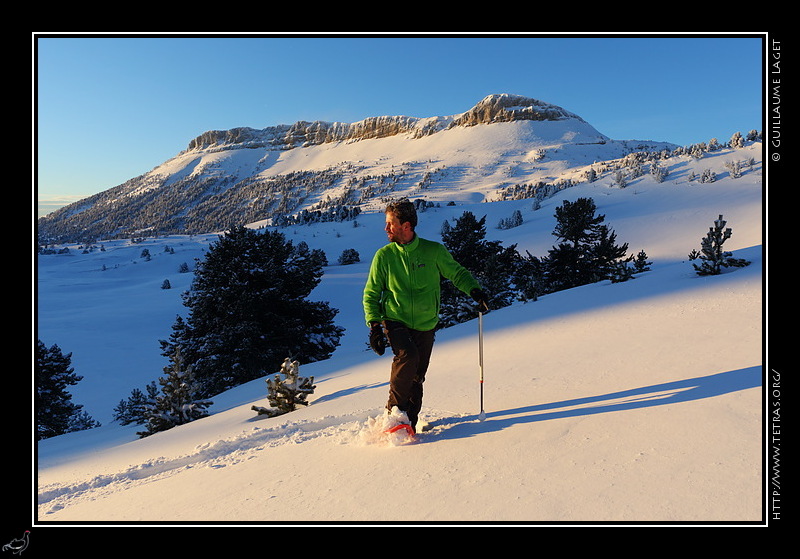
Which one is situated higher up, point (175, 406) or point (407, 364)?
point (407, 364)

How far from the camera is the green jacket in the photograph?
3.46 meters

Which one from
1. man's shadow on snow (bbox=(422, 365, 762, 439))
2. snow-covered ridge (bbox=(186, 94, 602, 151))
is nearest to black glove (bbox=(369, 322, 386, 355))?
man's shadow on snow (bbox=(422, 365, 762, 439))

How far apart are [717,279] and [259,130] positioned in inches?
7527

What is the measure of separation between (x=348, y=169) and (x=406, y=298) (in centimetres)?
10824

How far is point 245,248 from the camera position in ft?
43.7

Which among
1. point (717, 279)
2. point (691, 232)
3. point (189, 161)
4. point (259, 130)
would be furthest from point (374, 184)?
point (259, 130)

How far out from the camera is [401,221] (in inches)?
135

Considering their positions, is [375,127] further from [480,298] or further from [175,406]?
[480,298]

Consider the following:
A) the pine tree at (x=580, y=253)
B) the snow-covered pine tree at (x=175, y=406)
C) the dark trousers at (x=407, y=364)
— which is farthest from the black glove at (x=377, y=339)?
the pine tree at (x=580, y=253)

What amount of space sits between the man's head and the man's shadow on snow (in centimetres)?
152

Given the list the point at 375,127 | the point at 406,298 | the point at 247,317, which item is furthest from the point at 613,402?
the point at 375,127

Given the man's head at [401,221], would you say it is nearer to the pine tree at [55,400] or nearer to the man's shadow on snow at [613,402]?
the man's shadow on snow at [613,402]

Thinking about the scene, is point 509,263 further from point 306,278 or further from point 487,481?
point 487,481

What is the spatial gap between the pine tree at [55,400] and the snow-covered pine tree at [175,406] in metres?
5.25
